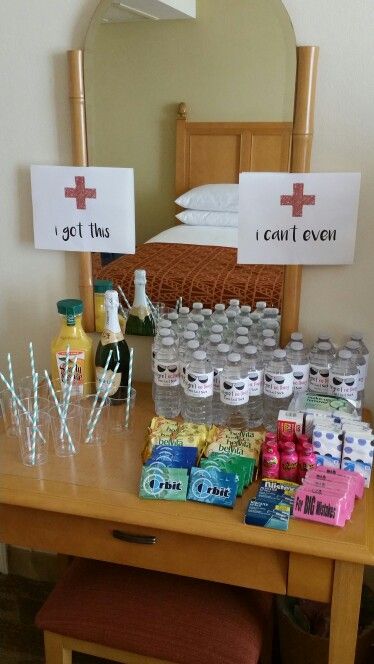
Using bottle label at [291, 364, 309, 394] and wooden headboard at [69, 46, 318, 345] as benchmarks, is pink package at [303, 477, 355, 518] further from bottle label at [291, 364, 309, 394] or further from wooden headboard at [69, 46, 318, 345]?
wooden headboard at [69, 46, 318, 345]

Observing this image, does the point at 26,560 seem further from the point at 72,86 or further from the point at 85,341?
the point at 72,86

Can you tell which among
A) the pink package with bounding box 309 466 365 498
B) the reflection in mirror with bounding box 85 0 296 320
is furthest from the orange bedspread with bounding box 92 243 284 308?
the pink package with bounding box 309 466 365 498

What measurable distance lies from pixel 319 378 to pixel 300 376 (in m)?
0.04

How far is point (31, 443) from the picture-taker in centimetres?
120

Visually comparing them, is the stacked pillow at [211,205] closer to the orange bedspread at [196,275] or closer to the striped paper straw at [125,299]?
the orange bedspread at [196,275]

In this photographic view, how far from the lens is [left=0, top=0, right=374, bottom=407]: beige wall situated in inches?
46.6

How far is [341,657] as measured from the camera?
1033 mm

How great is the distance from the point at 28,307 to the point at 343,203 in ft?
2.73

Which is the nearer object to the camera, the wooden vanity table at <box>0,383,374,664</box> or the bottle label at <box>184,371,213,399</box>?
the wooden vanity table at <box>0,383,374,664</box>

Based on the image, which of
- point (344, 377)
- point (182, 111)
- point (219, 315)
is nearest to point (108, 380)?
point (219, 315)

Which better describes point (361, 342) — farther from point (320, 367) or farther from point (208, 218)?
point (208, 218)

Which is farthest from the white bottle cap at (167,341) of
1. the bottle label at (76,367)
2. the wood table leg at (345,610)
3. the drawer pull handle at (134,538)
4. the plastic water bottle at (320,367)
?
the wood table leg at (345,610)

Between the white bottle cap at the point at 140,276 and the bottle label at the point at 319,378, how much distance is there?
438mm

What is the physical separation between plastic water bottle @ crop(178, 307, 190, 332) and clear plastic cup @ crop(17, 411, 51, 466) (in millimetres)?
382
